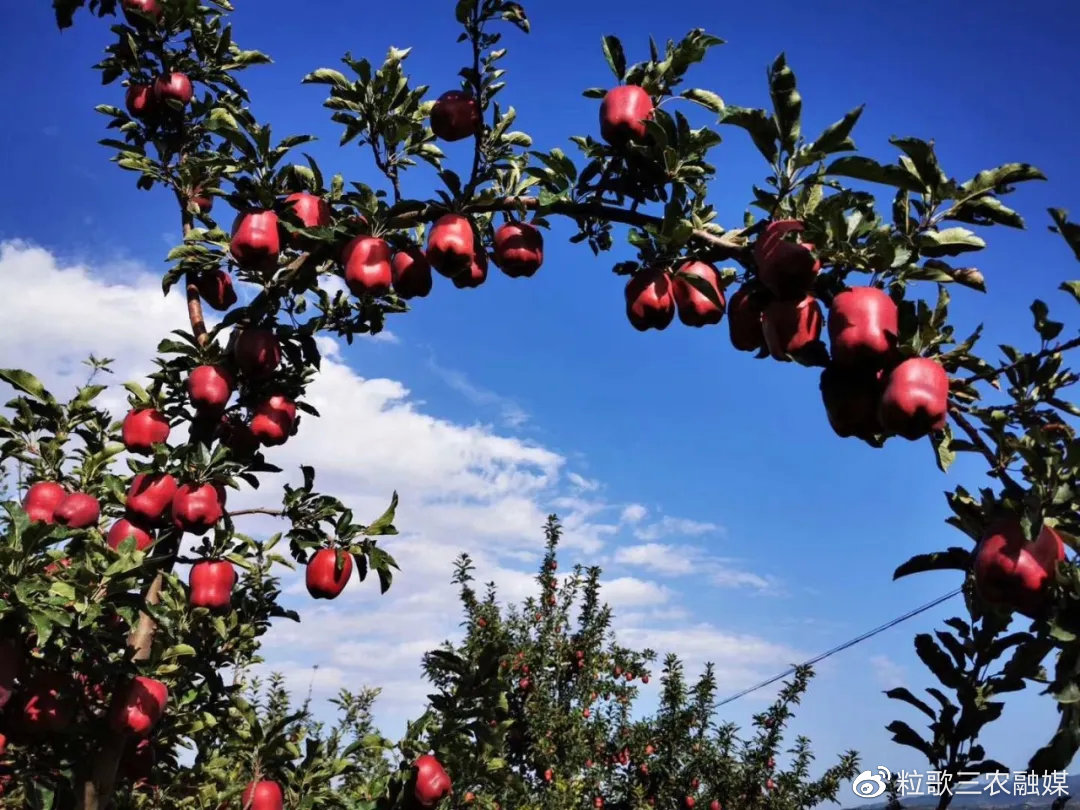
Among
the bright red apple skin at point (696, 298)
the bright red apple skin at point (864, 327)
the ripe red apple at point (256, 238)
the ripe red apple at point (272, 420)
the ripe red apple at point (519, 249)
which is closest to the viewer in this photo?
the bright red apple skin at point (864, 327)

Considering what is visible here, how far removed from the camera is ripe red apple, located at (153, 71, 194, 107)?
13.5ft

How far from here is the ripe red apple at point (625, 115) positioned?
2.35m

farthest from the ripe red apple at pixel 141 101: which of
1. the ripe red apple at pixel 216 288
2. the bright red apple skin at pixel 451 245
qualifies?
the bright red apple skin at pixel 451 245

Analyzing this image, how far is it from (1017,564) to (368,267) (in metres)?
2.02

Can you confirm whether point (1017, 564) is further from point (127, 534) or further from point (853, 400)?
point (127, 534)

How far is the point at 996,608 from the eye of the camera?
1.68m

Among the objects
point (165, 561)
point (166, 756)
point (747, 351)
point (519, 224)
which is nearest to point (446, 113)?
point (519, 224)

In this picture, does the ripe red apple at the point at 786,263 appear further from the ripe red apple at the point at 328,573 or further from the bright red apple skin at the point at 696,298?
the ripe red apple at the point at 328,573

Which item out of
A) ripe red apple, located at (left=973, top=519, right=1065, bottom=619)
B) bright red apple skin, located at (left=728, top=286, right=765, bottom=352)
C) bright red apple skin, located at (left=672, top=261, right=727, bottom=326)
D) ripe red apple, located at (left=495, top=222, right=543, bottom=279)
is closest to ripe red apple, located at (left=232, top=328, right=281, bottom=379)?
ripe red apple, located at (left=495, top=222, right=543, bottom=279)

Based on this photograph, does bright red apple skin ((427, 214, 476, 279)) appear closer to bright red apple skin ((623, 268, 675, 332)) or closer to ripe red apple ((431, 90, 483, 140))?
ripe red apple ((431, 90, 483, 140))

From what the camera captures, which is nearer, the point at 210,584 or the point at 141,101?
the point at 210,584

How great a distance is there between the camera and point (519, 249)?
2.80 meters

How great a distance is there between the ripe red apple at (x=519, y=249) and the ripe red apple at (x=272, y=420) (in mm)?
1119

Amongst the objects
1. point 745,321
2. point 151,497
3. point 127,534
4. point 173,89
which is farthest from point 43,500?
point 745,321
